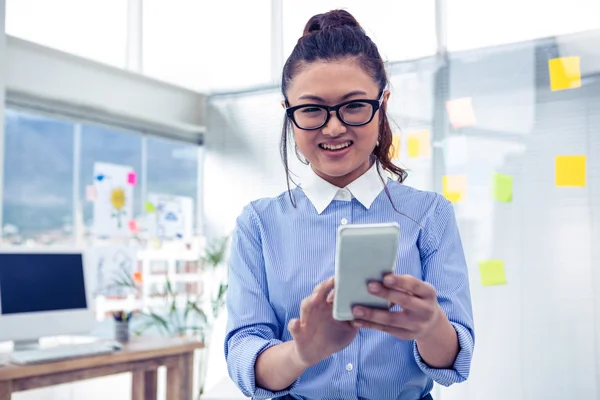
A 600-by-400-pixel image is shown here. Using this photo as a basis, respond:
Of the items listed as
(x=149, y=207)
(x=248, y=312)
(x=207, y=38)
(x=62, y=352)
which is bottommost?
(x=62, y=352)

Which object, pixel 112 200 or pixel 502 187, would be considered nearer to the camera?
pixel 502 187

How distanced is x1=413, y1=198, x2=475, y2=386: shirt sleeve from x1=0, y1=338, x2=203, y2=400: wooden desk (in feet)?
5.72

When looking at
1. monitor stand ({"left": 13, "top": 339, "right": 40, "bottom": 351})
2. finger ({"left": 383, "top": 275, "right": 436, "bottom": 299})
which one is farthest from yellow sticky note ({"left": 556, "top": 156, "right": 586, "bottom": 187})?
finger ({"left": 383, "top": 275, "right": 436, "bottom": 299})

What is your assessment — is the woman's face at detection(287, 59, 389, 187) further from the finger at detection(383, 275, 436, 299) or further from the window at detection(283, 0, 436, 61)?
the window at detection(283, 0, 436, 61)

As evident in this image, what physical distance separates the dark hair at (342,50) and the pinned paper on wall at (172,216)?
3441 mm

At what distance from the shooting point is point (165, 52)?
441cm

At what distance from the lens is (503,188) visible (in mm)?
3498

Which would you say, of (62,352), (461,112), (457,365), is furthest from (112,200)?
(457,365)

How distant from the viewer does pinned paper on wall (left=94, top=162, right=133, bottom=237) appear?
3996 mm

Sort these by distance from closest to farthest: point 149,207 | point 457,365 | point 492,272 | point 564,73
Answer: point 457,365
point 564,73
point 492,272
point 149,207

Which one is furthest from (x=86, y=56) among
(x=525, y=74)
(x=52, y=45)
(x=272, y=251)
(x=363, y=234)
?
(x=363, y=234)

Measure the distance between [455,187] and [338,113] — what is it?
9.25 feet

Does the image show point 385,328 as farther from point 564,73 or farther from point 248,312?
point 564,73

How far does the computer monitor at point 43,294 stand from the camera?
250 cm
